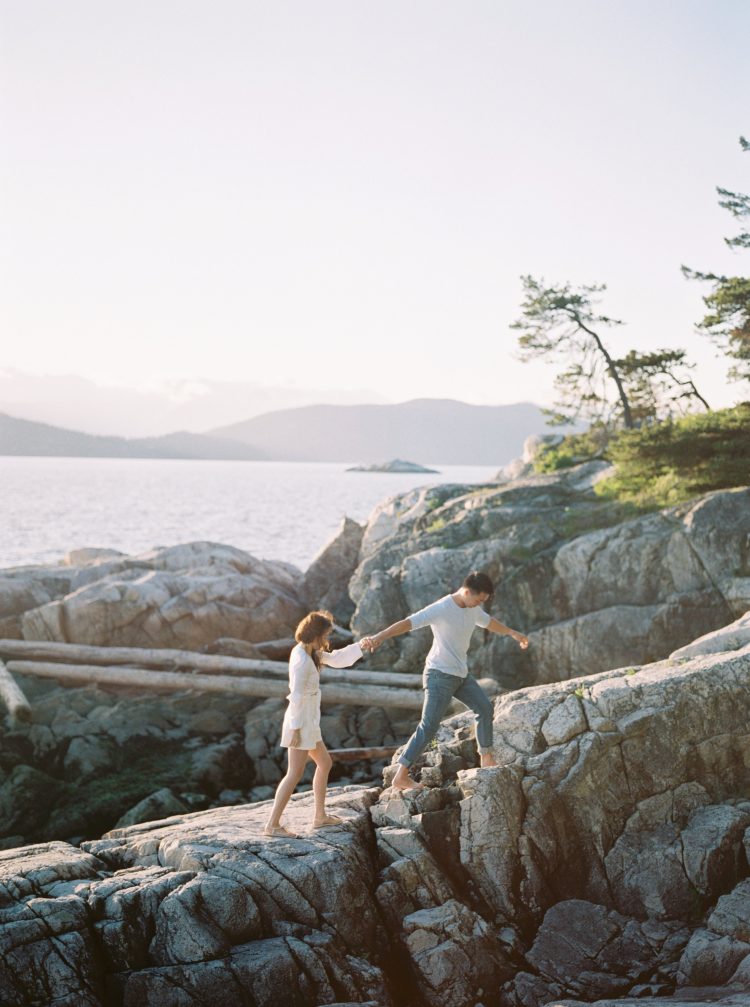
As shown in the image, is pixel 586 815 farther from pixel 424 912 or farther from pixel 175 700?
pixel 175 700

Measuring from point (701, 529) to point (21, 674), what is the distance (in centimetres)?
1575

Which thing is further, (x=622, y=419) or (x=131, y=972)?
(x=622, y=419)

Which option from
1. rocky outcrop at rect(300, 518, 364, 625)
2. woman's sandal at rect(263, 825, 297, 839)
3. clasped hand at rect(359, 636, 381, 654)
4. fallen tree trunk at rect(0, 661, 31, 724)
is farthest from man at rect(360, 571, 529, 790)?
rocky outcrop at rect(300, 518, 364, 625)

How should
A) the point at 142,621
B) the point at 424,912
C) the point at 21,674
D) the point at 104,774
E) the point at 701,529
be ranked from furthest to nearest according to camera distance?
the point at 142,621 → the point at 21,674 → the point at 701,529 → the point at 104,774 → the point at 424,912

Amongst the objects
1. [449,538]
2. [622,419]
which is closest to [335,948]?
[449,538]

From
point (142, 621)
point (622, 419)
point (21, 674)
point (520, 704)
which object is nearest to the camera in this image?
point (520, 704)

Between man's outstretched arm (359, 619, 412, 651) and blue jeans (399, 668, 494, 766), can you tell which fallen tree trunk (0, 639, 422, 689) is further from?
man's outstretched arm (359, 619, 412, 651)

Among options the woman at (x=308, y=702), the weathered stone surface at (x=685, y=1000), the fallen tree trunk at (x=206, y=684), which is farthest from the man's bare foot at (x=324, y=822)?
the fallen tree trunk at (x=206, y=684)

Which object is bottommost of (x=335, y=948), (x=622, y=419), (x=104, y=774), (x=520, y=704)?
(x=104, y=774)

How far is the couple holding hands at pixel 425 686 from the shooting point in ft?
28.1

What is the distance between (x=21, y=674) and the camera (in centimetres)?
2052

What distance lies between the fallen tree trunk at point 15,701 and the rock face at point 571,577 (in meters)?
7.20

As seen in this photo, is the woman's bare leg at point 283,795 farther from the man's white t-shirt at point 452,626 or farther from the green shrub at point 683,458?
the green shrub at point 683,458

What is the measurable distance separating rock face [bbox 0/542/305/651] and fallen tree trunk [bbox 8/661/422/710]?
1655 millimetres
